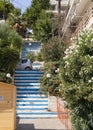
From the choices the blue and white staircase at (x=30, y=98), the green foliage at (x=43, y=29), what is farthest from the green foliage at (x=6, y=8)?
the blue and white staircase at (x=30, y=98)

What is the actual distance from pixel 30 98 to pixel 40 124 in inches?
252

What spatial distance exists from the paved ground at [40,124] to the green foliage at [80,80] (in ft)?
22.9

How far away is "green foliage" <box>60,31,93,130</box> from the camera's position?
1410cm

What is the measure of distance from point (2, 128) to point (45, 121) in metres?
7.34

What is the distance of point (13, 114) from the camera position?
18266 millimetres

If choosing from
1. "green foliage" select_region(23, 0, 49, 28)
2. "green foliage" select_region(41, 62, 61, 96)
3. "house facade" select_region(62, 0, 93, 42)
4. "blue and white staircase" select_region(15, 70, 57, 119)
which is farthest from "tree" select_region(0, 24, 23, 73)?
"green foliage" select_region(23, 0, 49, 28)

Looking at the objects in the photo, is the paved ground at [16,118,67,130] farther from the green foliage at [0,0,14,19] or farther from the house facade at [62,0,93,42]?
the green foliage at [0,0,14,19]

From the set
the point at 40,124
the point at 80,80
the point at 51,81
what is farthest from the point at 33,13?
the point at 80,80

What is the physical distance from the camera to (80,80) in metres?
14.5

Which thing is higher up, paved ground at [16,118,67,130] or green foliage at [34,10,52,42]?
green foliage at [34,10,52,42]

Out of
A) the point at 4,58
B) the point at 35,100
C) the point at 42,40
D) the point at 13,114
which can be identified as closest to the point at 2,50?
the point at 4,58

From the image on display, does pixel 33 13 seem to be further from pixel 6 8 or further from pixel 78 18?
pixel 78 18

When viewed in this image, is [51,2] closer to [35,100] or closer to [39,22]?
[39,22]

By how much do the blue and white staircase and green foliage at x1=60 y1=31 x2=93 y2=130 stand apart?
12457mm
